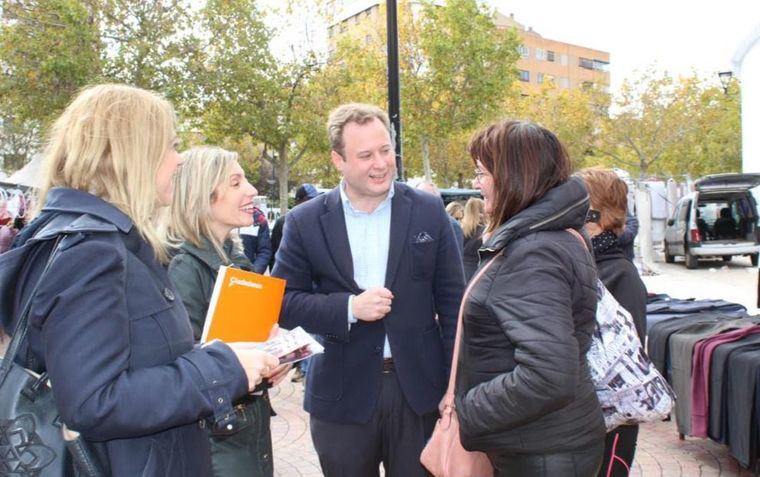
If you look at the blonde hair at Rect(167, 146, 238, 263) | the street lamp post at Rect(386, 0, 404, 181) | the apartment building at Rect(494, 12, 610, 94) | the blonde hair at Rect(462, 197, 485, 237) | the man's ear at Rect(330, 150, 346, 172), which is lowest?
the blonde hair at Rect(462, 197, 485, 237)

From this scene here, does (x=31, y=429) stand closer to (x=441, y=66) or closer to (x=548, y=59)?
(x=441, y=66)

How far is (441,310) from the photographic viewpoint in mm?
3260

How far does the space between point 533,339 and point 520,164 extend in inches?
24.6

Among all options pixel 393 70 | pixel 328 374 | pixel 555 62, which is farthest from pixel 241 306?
pixel 555 62

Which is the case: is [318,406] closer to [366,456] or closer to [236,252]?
[366,456]

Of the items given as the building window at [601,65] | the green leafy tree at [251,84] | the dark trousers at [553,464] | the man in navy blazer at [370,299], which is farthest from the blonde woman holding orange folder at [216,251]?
the building window at [601,65]

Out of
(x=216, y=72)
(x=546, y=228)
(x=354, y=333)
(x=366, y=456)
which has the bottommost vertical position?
(x=366, y=456)

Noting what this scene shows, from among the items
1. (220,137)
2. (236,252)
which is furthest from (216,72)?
(236,252)

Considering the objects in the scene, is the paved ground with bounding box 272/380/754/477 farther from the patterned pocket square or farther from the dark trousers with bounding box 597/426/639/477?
the patterned pocket square

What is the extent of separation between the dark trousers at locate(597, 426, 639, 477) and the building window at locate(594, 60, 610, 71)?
11064 cm

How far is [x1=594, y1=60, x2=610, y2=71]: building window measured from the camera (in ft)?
352

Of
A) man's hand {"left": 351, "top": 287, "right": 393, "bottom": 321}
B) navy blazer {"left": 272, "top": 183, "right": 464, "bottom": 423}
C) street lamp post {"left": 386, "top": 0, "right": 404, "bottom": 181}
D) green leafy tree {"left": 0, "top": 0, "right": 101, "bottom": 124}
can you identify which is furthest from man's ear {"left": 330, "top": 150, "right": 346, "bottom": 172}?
green leafy tree {"left": 0, "top": 0, "right": 101, "bottom": 124}

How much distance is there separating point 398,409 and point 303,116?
25016 millimetres

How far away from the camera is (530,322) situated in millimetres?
2184
